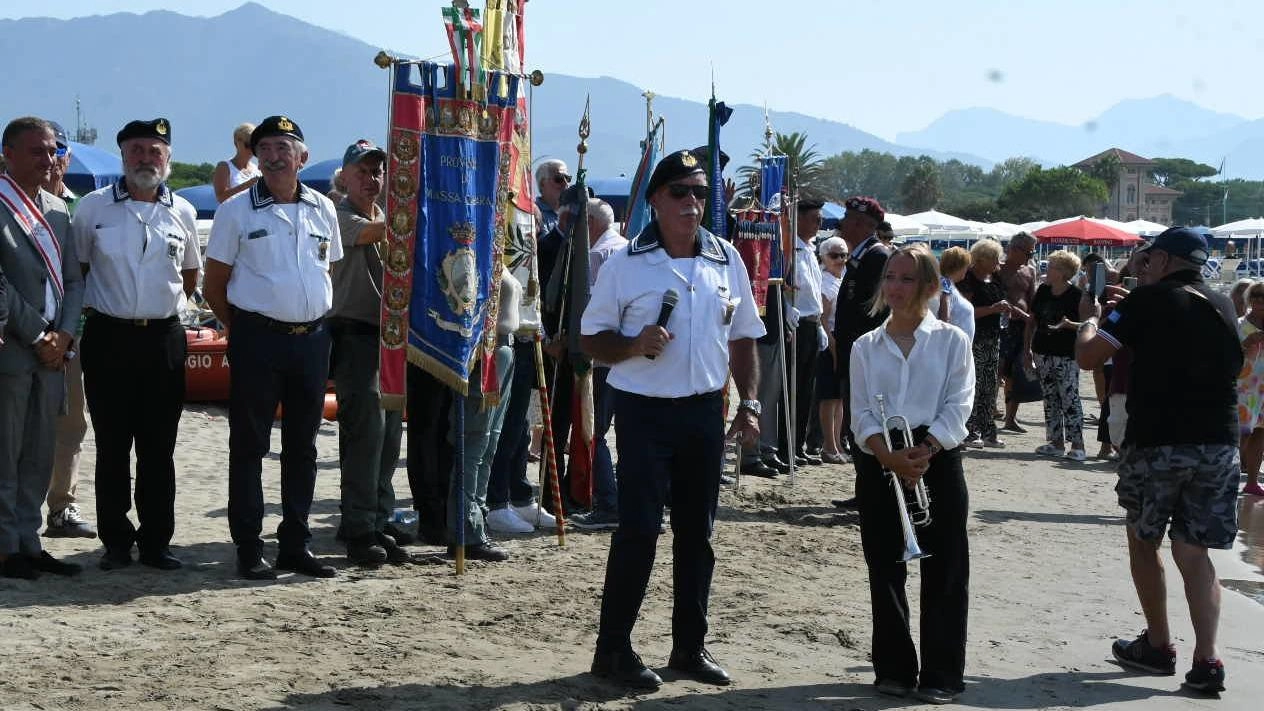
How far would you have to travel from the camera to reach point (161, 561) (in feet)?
24.3

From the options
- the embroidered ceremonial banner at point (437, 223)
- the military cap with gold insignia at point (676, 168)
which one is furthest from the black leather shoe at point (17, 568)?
the military cap with gold insignia at point (676, 168)

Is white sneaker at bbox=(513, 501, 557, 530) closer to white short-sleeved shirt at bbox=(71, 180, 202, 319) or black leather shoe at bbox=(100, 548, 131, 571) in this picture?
black leather shoe at bbox=(100, 548, 131, 571)

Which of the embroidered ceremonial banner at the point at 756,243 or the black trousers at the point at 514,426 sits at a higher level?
the embroidered ceremonial banner at the point at 756,243

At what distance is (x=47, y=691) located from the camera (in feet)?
17.1

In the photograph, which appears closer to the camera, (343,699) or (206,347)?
(343,699)

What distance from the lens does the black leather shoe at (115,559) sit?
24.1ft

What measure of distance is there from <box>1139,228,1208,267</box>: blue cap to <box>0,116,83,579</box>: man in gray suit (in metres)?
5.48

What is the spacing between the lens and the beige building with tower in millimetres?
133000

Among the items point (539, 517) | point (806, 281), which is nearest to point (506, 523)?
point (539, 517)

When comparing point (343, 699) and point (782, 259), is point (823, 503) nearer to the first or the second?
point (782, 259)

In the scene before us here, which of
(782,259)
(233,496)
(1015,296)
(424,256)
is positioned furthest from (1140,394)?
(1015,296)

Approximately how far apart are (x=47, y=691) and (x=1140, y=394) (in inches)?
193

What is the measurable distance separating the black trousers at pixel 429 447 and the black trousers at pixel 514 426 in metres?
0.64

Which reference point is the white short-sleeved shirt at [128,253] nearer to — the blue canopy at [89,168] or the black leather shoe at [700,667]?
the black leather shoe at [700,667]
